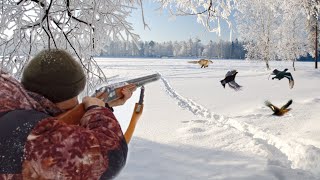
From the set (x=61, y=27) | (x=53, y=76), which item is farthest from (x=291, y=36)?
(x=53, y=76)

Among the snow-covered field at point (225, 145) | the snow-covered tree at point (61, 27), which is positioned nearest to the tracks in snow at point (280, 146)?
the snow-covered field at point (225, 145)

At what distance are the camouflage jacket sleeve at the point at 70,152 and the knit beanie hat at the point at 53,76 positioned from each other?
19 cm

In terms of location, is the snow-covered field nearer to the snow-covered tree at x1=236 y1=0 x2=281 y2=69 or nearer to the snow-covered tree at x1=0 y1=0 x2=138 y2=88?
the snow-covered tree at x1=0 y1=0 x2=138 y2=88

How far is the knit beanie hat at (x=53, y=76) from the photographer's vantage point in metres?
1.19

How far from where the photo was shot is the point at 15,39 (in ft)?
9.41

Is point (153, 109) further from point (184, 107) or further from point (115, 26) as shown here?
point (115, 26)

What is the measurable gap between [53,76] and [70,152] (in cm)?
31

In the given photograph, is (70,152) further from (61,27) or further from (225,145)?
(225,145)

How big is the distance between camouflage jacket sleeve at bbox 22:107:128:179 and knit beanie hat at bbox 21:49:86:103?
19 cm

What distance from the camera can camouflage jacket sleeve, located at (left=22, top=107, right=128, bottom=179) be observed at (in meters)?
0.98

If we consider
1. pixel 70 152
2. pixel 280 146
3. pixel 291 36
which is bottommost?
pixel 280 146

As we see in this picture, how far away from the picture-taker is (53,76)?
119cm

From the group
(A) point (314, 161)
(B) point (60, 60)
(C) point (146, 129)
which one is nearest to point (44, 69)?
(B) point (60, 60)

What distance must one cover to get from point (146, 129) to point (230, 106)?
5.47 m
